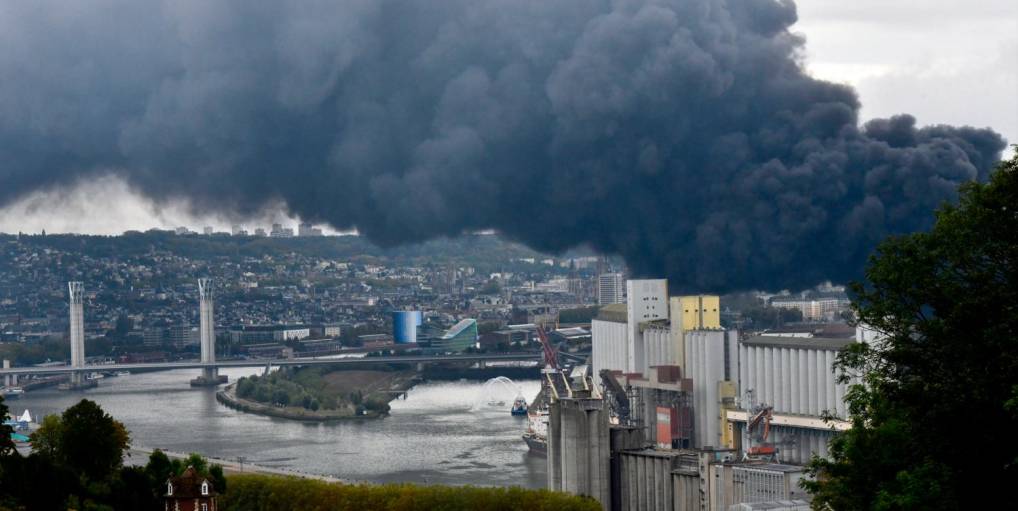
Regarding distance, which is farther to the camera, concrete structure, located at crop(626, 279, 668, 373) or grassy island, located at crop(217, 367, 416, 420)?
grassy island, located at crop(217, 367, 416, 420)

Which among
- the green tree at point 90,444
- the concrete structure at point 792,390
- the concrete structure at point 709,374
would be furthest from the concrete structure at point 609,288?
the green tree at point 90,444

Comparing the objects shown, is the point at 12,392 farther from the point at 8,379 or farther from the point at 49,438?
the point at 49,438

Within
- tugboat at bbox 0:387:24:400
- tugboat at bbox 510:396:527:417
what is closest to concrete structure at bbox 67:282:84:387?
tugboat at bbox 0:387:24:400

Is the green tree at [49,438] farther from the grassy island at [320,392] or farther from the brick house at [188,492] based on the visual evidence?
the grassy island at [320,392]

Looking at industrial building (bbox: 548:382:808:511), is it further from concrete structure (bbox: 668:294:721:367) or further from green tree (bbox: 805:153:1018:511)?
green tree (bbox: 805:153:1018:511)

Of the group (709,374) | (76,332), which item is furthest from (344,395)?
(709,374)

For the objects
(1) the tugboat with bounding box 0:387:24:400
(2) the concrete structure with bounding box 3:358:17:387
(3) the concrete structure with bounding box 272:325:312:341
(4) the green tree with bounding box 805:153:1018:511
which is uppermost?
(4) the green tree with bounding box 805:153:1018:511
